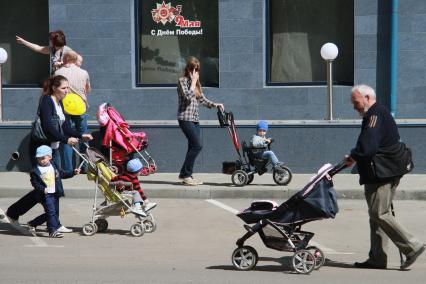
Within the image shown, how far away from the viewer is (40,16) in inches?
714

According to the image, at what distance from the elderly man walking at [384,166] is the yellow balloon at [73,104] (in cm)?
700

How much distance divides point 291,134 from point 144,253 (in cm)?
586

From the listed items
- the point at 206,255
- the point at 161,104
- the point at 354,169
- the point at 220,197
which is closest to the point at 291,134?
the point at 354,169

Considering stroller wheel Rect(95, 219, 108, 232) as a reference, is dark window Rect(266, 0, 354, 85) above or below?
above

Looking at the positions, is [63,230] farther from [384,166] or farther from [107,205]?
[384,166]

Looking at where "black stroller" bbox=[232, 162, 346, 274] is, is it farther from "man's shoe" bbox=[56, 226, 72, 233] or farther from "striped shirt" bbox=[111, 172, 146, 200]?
"man's shoe" bbox=[56, 226, 72, 233]

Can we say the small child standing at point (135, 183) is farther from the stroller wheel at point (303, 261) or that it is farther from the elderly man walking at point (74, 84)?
the elderly man walking at point (74, 84)

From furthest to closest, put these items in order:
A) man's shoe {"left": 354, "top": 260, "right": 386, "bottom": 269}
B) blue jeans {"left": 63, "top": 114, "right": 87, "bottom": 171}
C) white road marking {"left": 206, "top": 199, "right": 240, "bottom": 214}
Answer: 1. blue jeans {"left": 63, "top": 114, "right": 87, "bottom": 171}
2. white road marking {"left": 206, "top": 199, "right": 240, "bottom": 214}
3. man's shoe {"left": 354, "top": 260, "right": 386, "bottom": 269}

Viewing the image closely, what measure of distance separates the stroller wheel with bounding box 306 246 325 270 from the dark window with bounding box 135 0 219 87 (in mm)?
9000

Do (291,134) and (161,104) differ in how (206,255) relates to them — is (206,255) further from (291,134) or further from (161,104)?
(161,104)

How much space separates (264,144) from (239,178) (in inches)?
24.5

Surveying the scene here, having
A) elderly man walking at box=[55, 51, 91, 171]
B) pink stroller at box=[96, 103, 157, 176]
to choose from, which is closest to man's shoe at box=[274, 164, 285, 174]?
pink stroller at box=[96, 103, 157, 176]

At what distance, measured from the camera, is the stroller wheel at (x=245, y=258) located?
349 inches

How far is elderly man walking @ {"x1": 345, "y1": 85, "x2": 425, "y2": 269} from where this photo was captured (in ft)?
28.3
